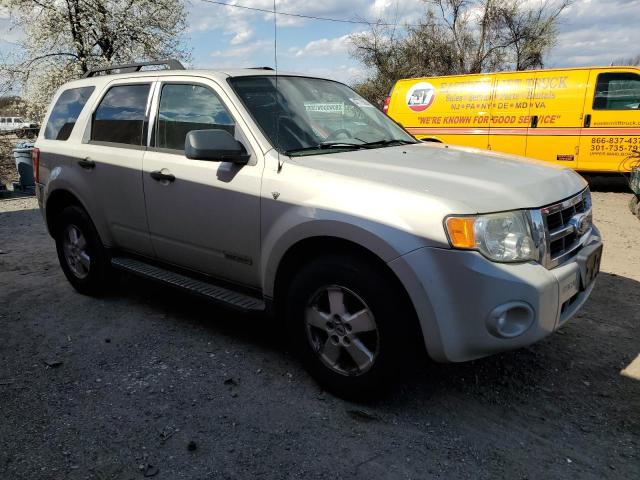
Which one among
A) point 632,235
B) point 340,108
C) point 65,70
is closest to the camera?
point 340,108

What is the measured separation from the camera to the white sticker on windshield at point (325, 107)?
11.5 feet

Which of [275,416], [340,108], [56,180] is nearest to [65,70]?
[56,180]

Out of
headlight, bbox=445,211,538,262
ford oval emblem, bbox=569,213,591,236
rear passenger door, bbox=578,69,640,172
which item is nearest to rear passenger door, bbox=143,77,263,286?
headlight, bbox=445,211,538,262

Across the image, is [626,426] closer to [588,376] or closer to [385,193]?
[588,376]

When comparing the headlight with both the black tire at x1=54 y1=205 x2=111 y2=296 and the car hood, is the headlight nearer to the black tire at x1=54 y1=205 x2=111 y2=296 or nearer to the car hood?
the car hood

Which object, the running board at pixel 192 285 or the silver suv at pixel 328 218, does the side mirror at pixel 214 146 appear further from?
the running board at pixel 192 285

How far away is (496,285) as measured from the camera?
2.32 meters

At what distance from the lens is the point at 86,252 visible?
454cm

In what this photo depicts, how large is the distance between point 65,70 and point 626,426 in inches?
777

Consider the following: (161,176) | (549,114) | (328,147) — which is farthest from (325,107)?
(549,114)

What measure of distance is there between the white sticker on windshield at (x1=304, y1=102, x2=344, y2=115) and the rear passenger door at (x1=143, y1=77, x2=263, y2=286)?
21.0 inches

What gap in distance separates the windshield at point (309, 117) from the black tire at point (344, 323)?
810 millimetres

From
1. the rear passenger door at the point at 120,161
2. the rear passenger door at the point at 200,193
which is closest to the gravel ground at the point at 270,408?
the rear passenger door at the point at 200,193

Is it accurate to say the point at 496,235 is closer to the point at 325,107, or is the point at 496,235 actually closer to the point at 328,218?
the point at 328,218
